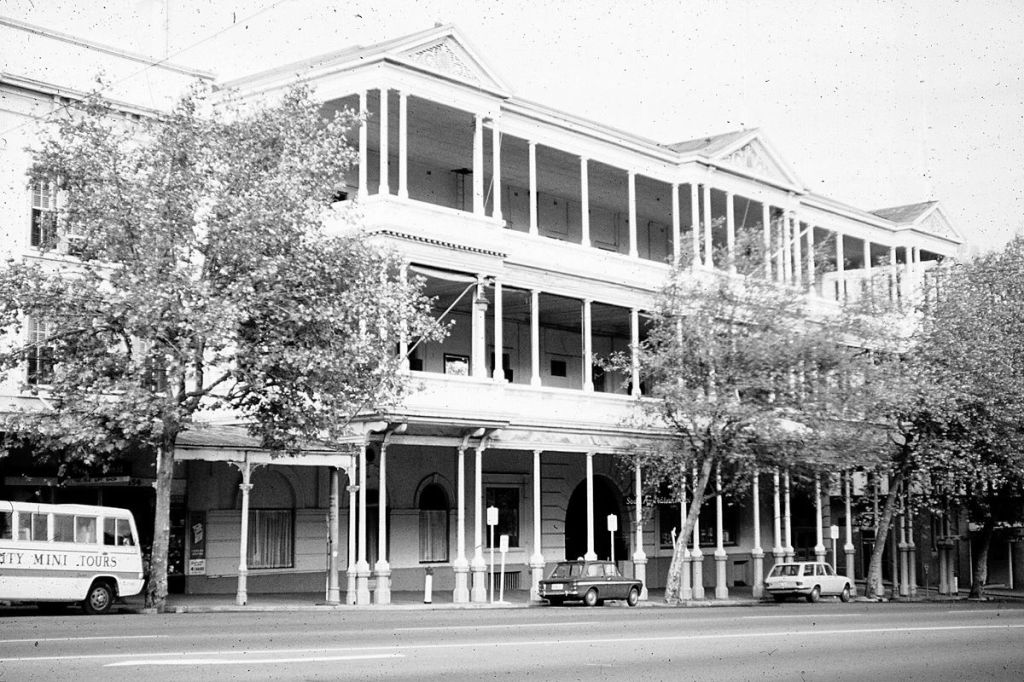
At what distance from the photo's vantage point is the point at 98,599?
27.4m

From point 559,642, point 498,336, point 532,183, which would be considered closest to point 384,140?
point 532,183

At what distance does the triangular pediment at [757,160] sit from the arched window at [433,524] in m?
14.2

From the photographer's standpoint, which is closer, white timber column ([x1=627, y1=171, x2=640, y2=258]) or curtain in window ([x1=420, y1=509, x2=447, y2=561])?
curtain in window ([x1=420, y1=509, x2=447, y2=561])

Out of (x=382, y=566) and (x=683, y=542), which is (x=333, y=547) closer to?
(x=382, y=566)

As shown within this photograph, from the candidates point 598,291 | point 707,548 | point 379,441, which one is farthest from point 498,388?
point 707,548

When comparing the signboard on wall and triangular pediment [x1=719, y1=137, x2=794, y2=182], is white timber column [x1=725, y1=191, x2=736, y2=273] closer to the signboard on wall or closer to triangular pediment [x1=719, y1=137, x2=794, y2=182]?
triangular pediment [x1=719, y1=137, x2=794, y2=182]

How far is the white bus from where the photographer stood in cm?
2584

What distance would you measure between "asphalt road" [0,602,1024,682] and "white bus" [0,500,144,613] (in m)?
2.87

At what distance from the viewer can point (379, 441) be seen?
32438 millimetres

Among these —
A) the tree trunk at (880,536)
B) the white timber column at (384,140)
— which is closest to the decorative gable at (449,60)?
the white timber column at (384,140)

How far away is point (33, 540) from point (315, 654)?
43.4ft

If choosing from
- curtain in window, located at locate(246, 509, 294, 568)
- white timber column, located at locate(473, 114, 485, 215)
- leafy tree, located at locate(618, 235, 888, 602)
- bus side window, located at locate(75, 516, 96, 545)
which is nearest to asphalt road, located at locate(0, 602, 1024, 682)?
bus side window, located at locate(75, 516, 96, 545)

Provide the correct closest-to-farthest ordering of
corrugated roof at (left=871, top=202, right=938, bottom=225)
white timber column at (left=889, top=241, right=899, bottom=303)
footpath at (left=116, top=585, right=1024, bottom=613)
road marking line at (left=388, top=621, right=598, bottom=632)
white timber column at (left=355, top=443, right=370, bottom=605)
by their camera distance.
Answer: road marking line at (left=388, top=621, right=598, bottom=632)
footpath at (left=116, top=585, right=1024, bottom=613)
white timber column at (left=355, top=443, right=370, bottom=605)
white timber column at (left=889, top=241, right=899, bottom=303)
corrugated roof at (left=871, top=202, right=938, bottom=225)

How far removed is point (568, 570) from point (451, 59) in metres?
13.7
